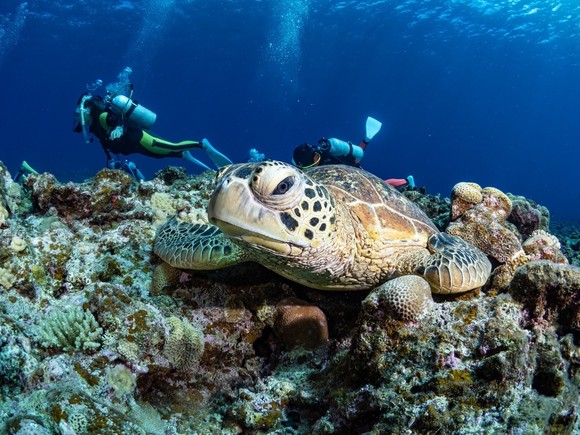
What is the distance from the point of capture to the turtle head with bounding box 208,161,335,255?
67.4 inches

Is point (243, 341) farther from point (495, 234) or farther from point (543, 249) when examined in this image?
point (543, 249)

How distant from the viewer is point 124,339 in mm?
1805

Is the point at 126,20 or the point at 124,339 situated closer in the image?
the point at 124,339

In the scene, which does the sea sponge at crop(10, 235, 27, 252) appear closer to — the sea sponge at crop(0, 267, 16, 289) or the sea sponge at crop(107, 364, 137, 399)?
the sea sponge at crop(0, 267, 16, 289)

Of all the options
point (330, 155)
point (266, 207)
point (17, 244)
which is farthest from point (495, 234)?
point (330, 155)

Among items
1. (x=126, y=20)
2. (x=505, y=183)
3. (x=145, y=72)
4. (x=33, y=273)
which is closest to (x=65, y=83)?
(x=145, y=72)

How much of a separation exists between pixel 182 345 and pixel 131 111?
650 centimetres

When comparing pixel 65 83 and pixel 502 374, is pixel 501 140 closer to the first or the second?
pixel 65 83

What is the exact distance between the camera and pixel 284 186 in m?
1.76

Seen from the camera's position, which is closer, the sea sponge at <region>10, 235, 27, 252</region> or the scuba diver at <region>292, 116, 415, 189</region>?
the sea sponge at <region>10, 235, 27, 252</region>

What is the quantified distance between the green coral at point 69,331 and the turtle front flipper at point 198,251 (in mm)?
621

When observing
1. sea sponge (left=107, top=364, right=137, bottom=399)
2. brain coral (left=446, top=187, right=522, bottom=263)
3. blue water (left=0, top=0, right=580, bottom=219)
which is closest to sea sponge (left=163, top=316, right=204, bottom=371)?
sea sponge (left=107, top=364, right=137, bottom=399)

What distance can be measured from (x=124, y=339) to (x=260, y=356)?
90cm

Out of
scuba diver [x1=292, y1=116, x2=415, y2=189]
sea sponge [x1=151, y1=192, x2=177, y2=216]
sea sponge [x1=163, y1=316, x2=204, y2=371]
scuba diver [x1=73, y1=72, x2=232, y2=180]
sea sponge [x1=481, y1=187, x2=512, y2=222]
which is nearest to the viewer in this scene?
sea sponge [x1=163, y1=316, x2=204, y2=371]
